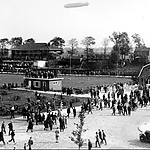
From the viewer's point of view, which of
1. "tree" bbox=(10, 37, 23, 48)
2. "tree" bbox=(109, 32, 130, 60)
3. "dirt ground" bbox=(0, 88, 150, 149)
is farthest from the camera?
"tree" bbox=(10, 37, 23, 48)

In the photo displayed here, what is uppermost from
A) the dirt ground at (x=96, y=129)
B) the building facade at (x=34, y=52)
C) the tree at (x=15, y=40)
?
the tree at (x=15, y=40)

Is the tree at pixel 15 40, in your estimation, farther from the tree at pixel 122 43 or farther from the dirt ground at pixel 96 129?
the dirt ground at pixel 96 129

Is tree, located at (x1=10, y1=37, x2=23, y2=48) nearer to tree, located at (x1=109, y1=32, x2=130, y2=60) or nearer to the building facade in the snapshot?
the building facade

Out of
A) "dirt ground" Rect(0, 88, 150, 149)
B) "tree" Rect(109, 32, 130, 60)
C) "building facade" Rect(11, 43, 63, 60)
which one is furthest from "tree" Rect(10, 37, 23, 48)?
"dirt ground" Rect(0, 88, 150, 149)

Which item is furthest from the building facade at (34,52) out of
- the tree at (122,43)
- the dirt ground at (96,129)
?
the dirt ground at (96,129)

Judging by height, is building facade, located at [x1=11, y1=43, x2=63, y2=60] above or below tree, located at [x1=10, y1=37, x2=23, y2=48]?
below

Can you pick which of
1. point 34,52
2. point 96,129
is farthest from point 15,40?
point 96,129

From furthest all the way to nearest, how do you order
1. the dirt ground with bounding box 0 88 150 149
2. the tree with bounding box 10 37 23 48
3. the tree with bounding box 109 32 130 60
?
the tree with bounding box 10 37 23 48
the tree with bounding box 109 32 130 60
the dirt ground with bounding box 0 88 150 149

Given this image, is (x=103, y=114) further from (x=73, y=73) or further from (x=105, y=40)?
(x=105, y=40)
